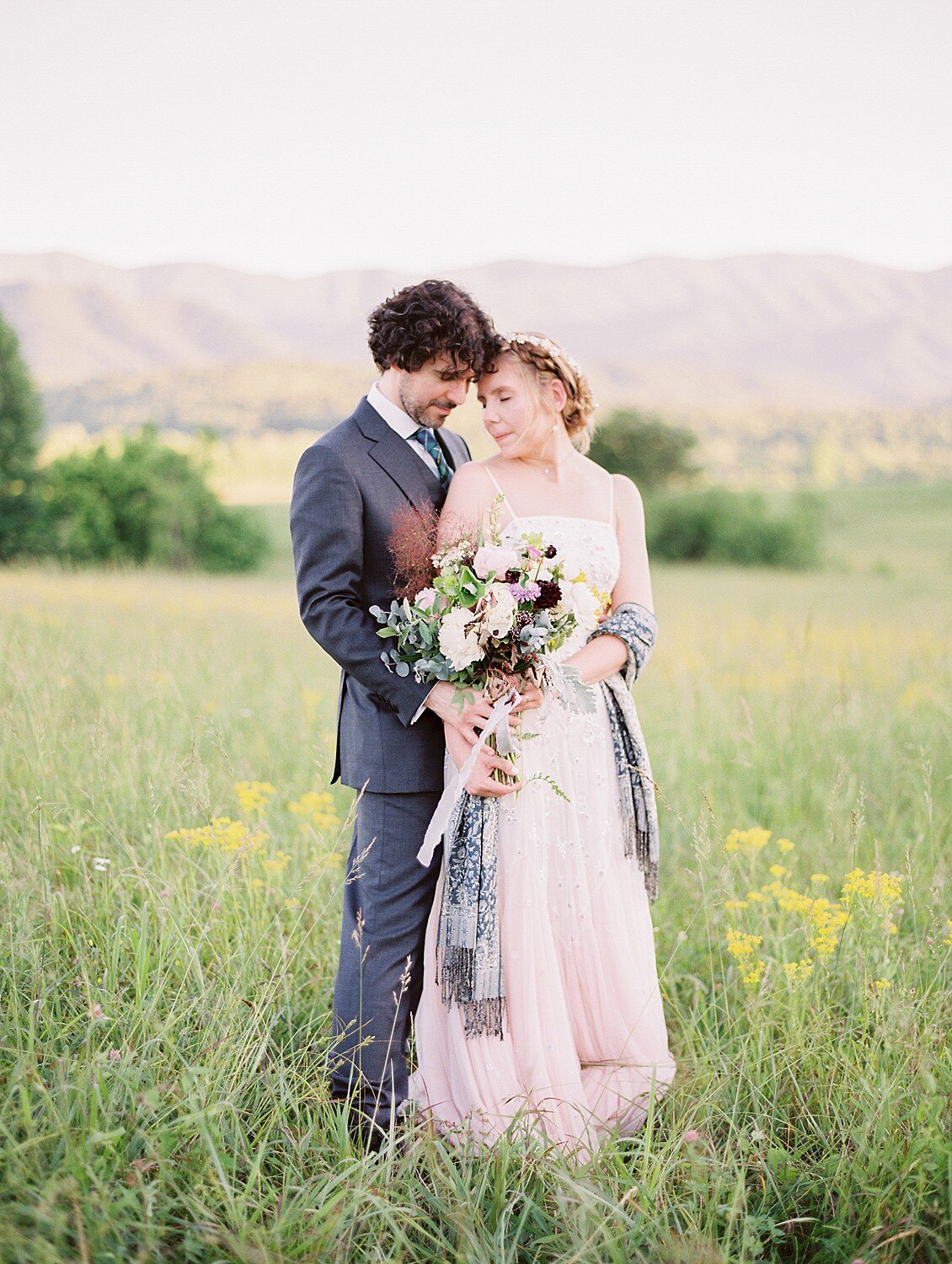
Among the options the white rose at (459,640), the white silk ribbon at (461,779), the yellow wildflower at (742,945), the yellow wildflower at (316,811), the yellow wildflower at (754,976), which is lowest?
the yellow wildflower at (754,976)

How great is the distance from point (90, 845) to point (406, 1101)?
166 centimetres

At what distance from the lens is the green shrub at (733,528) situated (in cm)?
3278

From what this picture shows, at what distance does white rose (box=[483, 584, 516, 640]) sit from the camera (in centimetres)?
233

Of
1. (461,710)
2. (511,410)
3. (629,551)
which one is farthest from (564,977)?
(511,410)

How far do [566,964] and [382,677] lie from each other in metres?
1.14

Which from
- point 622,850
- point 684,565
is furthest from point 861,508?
point 622,850

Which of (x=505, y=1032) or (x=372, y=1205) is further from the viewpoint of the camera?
(x=505, y=1032)

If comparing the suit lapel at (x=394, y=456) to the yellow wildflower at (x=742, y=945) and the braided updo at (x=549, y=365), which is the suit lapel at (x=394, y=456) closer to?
the braided updo at (x=549, y=365)

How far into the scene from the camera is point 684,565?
104 feet

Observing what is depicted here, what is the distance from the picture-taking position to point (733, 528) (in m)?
34.4

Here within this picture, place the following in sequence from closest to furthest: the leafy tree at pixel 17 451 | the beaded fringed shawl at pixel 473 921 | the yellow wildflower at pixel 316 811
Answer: the beaded fringed shawl at pixel 473 921 → the yellow wildflower at pixel 316 811 → the leafy tree at pixel 17 451

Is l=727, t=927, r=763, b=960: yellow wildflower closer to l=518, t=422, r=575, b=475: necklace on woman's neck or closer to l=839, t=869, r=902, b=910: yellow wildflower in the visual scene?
l=839, t=869, r=902, b=910: yellow wildflower

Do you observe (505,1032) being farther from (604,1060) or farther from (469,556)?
(469,556)

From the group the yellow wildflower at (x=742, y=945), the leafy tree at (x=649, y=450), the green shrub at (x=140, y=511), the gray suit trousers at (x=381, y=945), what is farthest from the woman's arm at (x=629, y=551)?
the leafy tree at (x=649, y=450)
